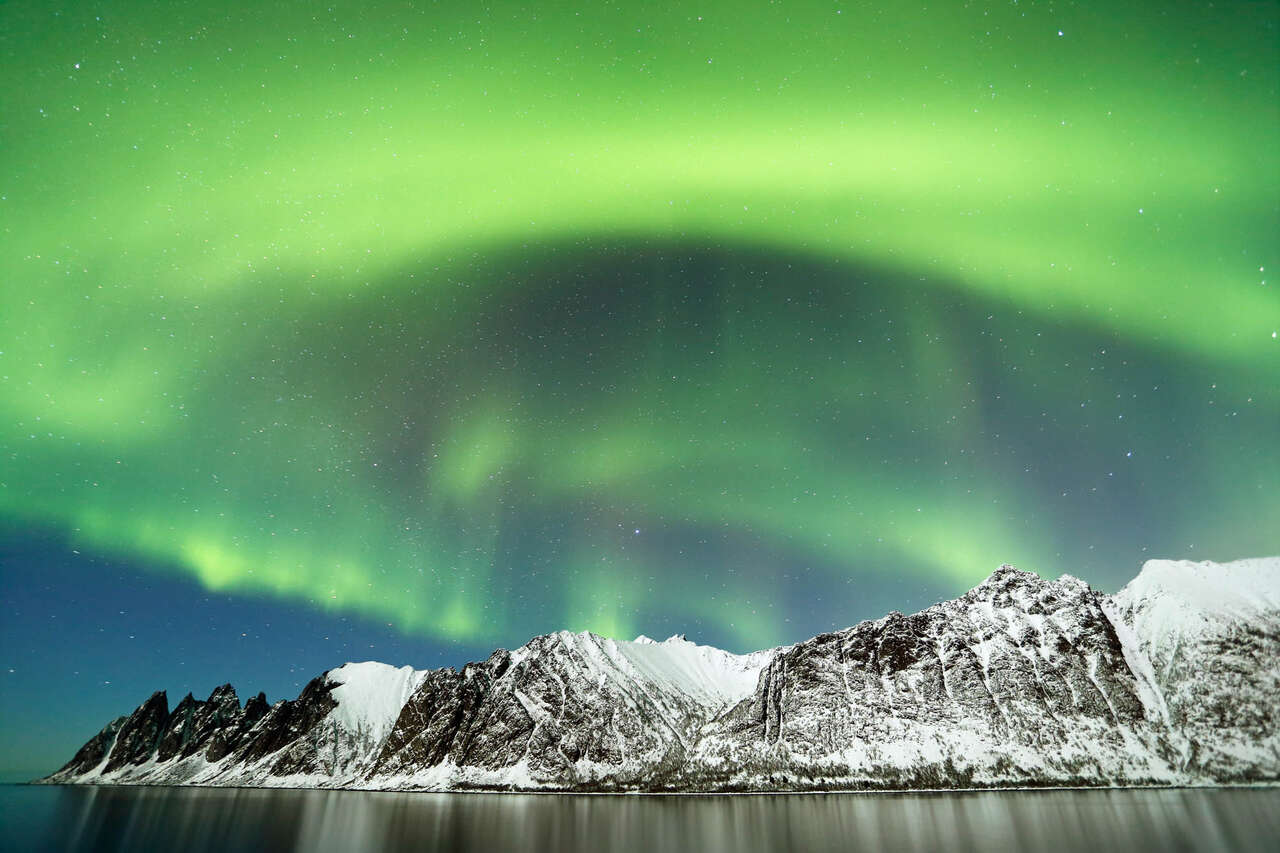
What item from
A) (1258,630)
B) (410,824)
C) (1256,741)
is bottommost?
(410,824)

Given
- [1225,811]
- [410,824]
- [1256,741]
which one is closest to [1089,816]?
[1225,811]

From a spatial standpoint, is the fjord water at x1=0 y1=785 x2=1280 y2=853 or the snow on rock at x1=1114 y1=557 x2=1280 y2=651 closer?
the snow on rock at x1=1114 y1=557 x2=1280 y2=651

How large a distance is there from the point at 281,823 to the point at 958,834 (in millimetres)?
110645

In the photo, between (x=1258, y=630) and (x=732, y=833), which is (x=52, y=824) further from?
(x=1258, y=630)

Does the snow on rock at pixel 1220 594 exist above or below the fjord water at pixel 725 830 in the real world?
above

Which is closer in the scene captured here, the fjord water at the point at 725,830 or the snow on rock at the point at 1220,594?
the snow on rock at the point at 1220,594

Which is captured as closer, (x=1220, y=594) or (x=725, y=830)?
(x=725, y=830)

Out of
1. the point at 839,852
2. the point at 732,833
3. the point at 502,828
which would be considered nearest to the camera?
the point at 839,852

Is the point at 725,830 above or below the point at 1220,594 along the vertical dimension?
below

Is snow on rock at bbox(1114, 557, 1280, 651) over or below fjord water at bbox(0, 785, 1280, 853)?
over

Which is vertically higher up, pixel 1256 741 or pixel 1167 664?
pixel 1167 664

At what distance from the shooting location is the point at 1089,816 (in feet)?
328

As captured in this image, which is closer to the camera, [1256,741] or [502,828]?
[1256,741]

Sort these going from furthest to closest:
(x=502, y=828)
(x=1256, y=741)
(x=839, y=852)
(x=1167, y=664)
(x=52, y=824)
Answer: (x=1167, y=664), (x=52, y=824), (x=502, y=828), (x=839, y=852), (x=1256, y=741)
